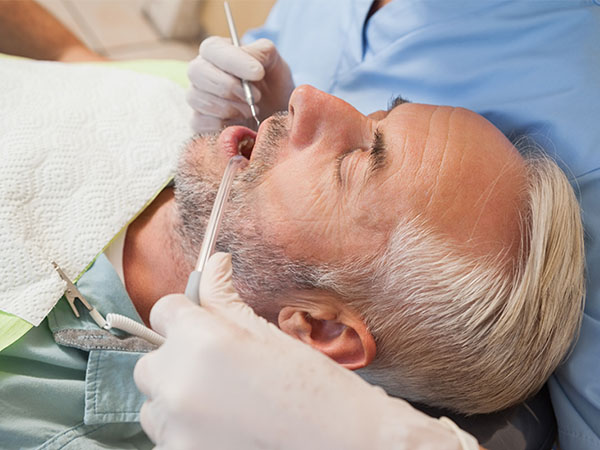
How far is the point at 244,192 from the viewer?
3.05 ft

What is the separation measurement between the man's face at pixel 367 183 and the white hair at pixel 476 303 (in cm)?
4

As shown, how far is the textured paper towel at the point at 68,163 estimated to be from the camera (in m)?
0.90

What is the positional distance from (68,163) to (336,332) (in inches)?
26.8

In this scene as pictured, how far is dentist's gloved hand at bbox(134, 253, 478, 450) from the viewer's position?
2.02 ft

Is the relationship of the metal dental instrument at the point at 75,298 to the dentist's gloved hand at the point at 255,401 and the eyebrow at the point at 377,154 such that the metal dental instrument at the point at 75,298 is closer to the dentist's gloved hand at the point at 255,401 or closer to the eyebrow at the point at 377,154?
the dentist's gloved hand at the point at 255,401

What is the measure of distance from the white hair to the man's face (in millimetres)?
35

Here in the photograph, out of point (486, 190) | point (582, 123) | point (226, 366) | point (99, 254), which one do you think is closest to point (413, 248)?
point (486, 190)

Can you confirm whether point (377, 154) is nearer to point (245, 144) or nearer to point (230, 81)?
point (245, 144)

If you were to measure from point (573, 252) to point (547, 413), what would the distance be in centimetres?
38

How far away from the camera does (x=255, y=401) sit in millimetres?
625

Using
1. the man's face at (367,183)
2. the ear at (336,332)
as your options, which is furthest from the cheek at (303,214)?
the ear at (336,332)

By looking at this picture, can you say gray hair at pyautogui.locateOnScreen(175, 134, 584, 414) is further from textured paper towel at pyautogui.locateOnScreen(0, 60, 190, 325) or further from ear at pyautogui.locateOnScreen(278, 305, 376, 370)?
textured paper towel at pyautogui.locateOnScreen(0, 60, 190, 325)

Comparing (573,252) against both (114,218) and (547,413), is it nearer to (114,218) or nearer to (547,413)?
(547,413)

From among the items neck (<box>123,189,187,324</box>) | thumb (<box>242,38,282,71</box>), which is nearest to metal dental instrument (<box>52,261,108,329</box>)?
neck (<box>123,189,187,324</box>)
